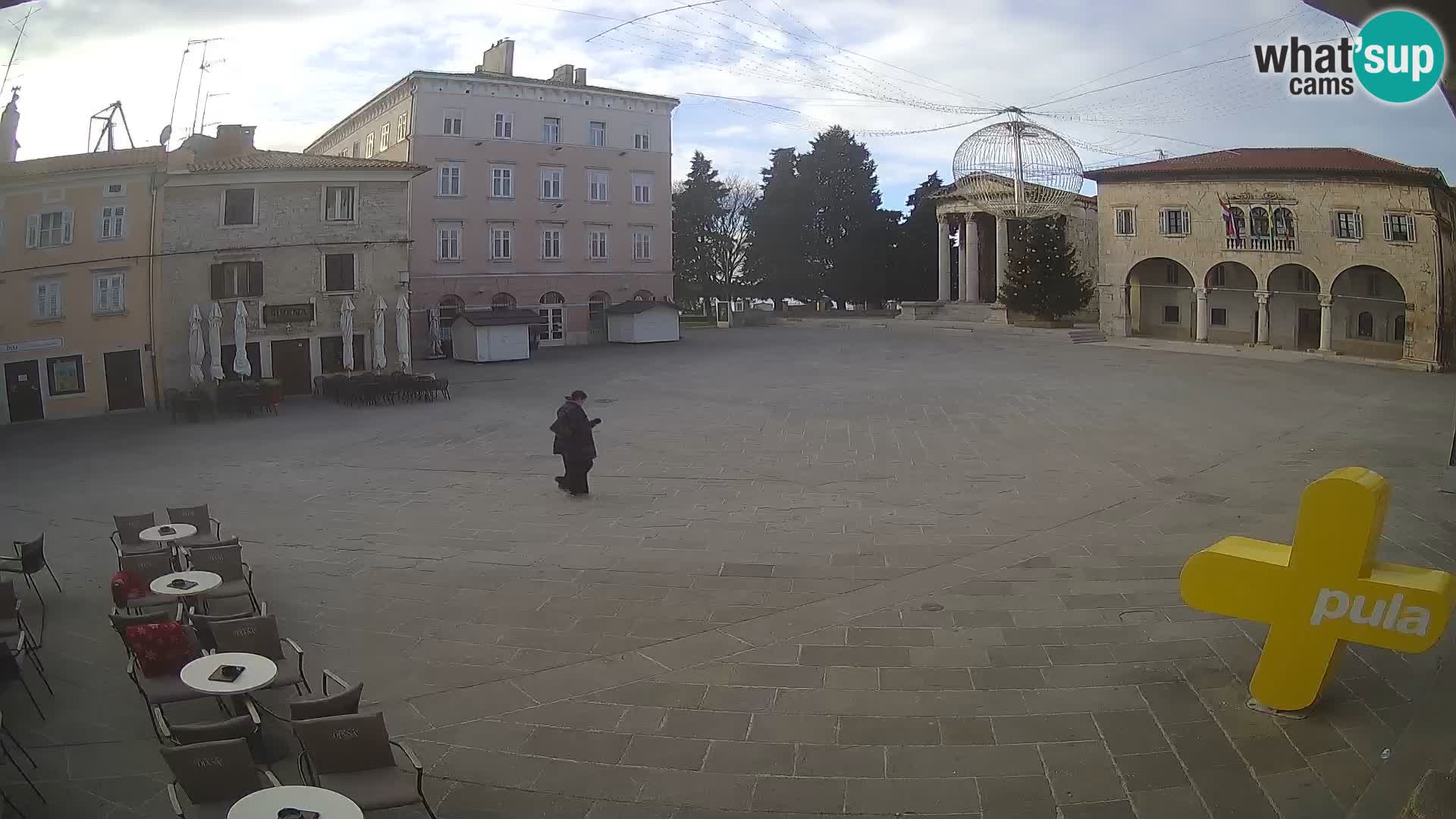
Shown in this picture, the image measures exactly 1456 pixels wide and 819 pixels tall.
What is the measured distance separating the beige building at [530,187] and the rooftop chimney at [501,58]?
0.22ft

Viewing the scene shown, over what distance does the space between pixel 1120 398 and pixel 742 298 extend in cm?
4059

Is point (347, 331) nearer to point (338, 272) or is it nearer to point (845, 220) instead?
point (338, 272)

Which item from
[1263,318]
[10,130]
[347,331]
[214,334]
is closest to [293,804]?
[10,130]

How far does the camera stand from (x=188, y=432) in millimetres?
20047

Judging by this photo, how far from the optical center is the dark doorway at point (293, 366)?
25875 millimetres

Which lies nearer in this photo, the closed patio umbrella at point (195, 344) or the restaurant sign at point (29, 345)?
the restaurant sign at point (29, 345)

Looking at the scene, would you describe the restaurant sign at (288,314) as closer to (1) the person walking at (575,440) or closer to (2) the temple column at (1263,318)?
(1) the person walking at (575,440)

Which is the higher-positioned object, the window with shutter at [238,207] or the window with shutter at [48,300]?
the window with shutter at [238,207]

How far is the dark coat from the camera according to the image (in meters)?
13.3

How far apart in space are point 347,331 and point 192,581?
19.0m

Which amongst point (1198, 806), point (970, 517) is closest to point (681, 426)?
point (970, 517)

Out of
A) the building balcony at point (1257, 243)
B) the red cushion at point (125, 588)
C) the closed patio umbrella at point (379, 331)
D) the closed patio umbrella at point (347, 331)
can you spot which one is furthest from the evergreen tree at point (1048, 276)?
the red cushion at point (125, 588)

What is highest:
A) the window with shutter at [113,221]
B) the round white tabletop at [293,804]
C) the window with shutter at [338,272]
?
the window with shutter at [113,221]

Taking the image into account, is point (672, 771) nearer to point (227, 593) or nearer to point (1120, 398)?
point (227, 593)
